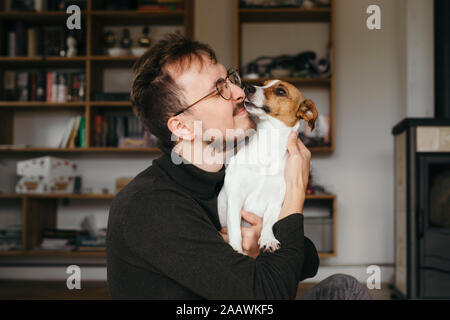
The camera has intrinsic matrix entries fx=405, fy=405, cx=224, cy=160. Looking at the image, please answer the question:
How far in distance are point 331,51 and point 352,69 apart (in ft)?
1.49

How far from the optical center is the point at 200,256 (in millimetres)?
853

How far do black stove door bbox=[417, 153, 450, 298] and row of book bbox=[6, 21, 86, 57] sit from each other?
110 inches

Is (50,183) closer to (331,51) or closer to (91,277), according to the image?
(91,277)

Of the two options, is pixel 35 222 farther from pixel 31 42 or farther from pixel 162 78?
pixel 162 78

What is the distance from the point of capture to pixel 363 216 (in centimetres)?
346

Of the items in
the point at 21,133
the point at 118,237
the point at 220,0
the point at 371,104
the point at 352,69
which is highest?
the point at 220,0

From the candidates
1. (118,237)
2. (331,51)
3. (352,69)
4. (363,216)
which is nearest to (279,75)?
(331,51)

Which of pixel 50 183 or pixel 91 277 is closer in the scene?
pixel 50 183

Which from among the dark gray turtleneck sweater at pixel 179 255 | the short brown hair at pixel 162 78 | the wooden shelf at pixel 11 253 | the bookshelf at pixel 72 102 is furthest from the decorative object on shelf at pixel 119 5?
the dark gray turtleneck sweater at pixel 179 255

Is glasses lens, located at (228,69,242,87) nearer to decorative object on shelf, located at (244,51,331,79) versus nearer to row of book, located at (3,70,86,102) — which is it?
decorative object on shelf, located at (244,51,331,79)

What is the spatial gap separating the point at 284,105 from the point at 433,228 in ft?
6.23

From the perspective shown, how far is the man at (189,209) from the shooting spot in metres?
0.85
